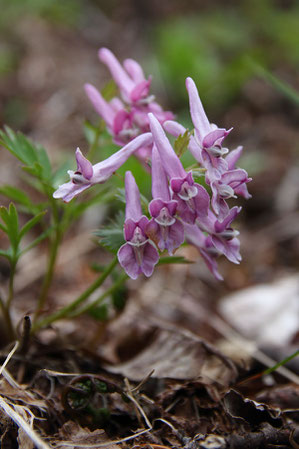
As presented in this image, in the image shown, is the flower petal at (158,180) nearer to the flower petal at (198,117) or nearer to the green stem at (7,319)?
the flower petal at (198,117)

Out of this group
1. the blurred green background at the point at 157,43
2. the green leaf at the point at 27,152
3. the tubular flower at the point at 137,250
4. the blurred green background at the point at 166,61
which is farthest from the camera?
the blurred green background at the point at 157,43

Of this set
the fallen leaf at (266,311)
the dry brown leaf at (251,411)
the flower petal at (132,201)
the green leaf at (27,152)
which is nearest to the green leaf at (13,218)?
the green leaf at (27,152)

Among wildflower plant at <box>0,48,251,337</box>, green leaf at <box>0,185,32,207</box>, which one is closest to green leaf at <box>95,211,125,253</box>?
wildflower plant at <box>0,48,251,337</box>

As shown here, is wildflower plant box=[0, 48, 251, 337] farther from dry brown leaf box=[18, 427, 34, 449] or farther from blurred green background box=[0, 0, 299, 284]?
blurred green background box=[0, 0, 299, 284]

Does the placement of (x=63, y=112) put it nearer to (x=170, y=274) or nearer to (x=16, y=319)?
(x=170, y=274)

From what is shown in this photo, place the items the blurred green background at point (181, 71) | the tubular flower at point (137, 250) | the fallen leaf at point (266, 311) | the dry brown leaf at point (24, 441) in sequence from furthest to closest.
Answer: the blurred green background at point (181, 71) < the fallen leaf at point (266, 311) < the tubular flower at point (137, 250) < the dry brown leaf at point (24, 441)
